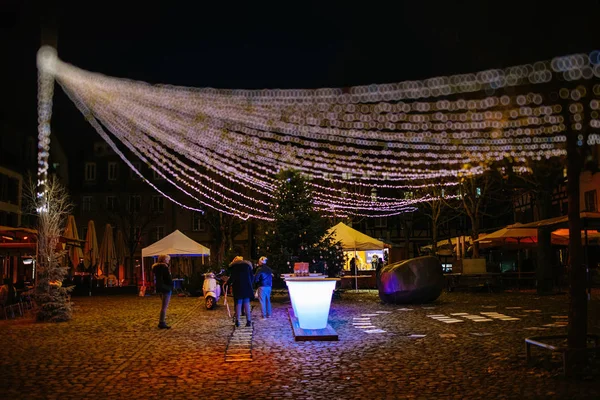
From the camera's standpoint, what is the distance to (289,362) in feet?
27.9

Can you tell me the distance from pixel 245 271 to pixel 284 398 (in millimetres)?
6583

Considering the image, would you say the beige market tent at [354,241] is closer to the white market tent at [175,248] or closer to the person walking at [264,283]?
the white market tent at [175,248]

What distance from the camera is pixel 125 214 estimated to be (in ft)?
157

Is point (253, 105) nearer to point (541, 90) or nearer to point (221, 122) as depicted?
point (221, 122)

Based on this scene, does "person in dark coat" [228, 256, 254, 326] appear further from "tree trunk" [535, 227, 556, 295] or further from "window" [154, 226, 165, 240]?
"window" [154, 226, 165, 240]

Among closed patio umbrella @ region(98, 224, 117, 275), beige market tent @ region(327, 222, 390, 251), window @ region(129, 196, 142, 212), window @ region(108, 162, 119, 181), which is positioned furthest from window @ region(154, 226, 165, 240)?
beige market tent @ region(327, 222, 390, 251)

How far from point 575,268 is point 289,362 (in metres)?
3.88

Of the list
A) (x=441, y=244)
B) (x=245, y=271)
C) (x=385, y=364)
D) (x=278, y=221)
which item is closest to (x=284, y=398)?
(x=385, y=364)

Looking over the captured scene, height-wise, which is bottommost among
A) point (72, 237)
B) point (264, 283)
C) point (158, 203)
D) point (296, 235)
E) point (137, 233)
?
point (264, 283)

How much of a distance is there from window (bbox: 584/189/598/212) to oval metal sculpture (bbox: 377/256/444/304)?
56.6 feet

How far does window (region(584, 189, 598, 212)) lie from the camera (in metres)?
32.6

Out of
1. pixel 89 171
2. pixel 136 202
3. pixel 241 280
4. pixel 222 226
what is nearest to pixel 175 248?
pixel 222 226

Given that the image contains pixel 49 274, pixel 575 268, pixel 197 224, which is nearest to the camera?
pixel 575 268

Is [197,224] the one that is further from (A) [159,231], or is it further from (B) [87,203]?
(B) [87,203]
